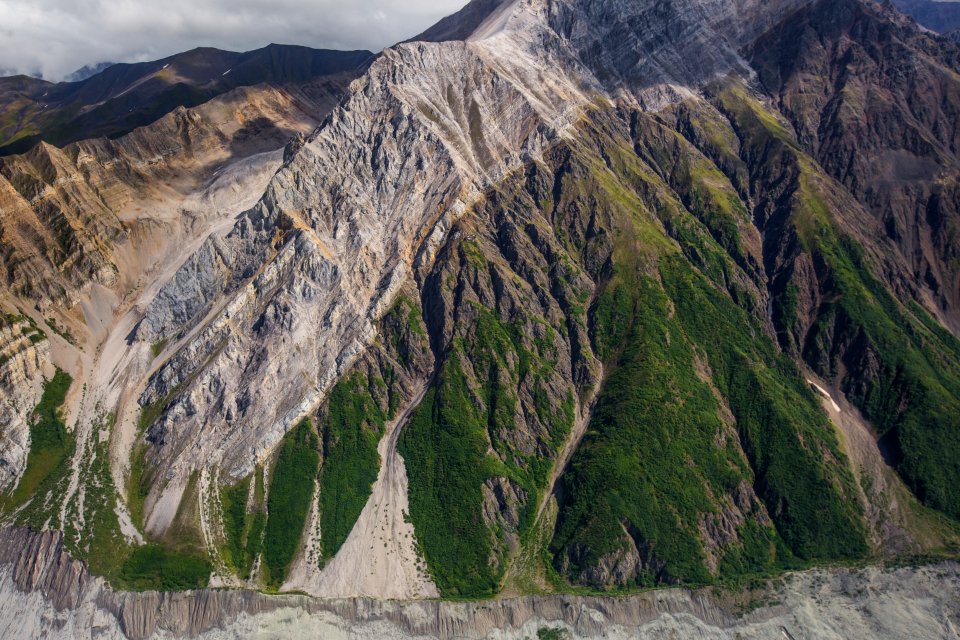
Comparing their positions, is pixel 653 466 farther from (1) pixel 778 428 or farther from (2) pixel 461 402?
(2) pixel 461 402

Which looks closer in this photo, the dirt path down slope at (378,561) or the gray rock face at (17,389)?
the dirt path down slope at (378,561)

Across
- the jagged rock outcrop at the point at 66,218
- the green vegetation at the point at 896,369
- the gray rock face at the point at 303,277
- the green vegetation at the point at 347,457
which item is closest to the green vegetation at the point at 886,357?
the green vegetation at the point at 896,369

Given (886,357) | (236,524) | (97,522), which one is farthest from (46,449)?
(886,357)

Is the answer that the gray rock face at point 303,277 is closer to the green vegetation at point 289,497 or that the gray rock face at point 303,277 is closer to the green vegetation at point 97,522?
the green vegetation at point 289,497

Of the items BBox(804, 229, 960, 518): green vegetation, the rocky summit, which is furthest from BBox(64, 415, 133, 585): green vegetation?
BBox(804, 229, 960, 518): green vegetation

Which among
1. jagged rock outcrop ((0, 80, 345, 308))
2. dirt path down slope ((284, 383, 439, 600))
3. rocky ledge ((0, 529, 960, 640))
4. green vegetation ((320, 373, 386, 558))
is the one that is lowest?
rocky ledge ((0, 529, 960, 640))

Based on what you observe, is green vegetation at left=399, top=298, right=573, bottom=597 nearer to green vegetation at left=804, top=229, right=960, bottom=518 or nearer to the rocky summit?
the rocky summit

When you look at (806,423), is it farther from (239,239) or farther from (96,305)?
(96,305)
